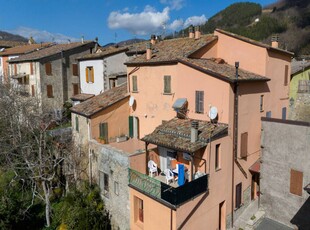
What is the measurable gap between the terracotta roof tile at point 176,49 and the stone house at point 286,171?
7011 mm

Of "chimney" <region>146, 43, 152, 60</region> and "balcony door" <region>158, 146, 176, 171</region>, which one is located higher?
"chimney" <region>146, 43, 152, 60</region>

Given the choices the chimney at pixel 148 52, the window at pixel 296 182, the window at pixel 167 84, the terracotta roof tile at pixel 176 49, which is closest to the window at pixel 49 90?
the terracotta roof tile at pixel 176 49

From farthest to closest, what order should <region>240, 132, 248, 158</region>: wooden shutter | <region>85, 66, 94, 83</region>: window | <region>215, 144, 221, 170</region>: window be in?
<region>85, 66, 94, 83</region>: window < <region>240, 132, 248, 158</region>: wooden shutter < <region>215, 144, 221, 170</region>: window

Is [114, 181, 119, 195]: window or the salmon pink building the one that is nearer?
the salmon pink building

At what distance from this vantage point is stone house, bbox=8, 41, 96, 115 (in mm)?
36469

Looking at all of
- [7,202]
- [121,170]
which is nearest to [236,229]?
[121,170]

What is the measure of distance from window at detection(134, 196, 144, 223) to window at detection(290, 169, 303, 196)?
30.7 ft

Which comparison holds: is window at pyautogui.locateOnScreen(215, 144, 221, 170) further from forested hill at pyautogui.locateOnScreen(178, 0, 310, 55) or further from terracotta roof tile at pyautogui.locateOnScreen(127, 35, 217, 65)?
forested hill at pyautogui.locateOnScreen(178, 0, 310, 55)

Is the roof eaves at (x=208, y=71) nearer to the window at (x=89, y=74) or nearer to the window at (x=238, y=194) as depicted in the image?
the window at (x=238, y=194)

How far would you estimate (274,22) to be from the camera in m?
80.3

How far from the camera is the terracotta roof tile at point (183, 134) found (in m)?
15.5

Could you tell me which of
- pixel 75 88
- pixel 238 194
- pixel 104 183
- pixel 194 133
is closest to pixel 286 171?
pixel 238 194

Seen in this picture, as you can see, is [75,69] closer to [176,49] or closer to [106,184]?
[176,49]

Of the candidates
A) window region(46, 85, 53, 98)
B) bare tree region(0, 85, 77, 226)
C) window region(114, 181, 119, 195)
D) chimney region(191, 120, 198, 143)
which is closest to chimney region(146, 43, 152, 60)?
chimney region(191, 120, 198, 143)
